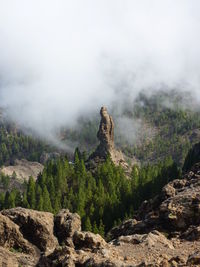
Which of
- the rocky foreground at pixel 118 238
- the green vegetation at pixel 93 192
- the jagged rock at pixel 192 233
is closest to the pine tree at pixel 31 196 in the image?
the green vegetation at pixel 93 192

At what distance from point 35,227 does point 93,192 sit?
66716mm

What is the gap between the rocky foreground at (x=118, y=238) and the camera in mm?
39250

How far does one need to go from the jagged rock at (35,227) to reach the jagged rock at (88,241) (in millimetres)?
17604

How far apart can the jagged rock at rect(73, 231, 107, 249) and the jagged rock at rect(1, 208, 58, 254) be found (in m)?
17.6

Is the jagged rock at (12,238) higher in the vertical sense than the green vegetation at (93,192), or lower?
lower

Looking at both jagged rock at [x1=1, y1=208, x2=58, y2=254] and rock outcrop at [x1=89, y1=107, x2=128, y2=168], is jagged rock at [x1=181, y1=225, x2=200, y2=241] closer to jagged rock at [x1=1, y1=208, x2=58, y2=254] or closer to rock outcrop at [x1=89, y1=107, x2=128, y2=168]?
jagged rock at [x1=1, y1=208, x2=58, y2=254]

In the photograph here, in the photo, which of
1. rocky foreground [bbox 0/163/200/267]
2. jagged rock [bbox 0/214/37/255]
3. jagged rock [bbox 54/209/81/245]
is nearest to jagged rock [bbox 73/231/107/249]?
rocky foreground [bbox 0/163/200/267]

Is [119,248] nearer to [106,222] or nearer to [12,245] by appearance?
[12,245]

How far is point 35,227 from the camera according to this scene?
67188mm

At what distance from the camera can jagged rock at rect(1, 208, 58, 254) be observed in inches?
2594

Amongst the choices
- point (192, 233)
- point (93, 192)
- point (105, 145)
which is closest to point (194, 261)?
point (192, 233)

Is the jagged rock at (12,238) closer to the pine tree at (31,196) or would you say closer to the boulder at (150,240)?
the boulder at (150,240)

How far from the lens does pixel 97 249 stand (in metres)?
43.0

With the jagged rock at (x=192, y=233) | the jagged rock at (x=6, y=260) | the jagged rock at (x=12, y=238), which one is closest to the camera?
Answer: the jagged rock at (x=6, y=260)
